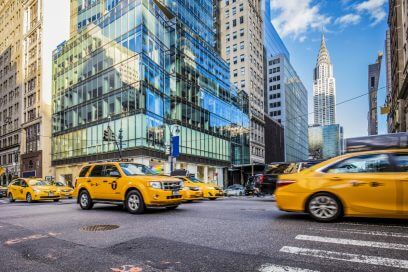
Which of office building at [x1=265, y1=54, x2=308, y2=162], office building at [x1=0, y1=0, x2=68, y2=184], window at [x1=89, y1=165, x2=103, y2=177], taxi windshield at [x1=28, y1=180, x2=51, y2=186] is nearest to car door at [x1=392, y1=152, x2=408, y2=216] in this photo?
window at [x1=89, y1=165, x2=103, y2=177]

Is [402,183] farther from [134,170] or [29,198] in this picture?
[29,198]

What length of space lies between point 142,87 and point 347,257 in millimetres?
34960

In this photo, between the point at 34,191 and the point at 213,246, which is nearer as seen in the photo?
the point at 213,246

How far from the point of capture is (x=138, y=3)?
3900 centimetres

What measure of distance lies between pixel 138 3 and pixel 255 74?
5056 centimetres

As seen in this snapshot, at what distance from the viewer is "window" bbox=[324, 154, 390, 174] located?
6.75m

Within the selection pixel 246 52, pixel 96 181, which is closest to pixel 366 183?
pixel 96 181

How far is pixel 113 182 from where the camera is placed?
10.6 m

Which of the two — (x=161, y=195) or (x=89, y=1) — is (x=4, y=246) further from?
(x=89, y=1)

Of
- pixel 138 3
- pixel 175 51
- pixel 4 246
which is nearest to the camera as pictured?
pixel 4 246

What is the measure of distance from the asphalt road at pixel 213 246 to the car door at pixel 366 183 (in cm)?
41

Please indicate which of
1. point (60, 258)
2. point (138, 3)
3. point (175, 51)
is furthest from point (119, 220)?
point (175, 51)

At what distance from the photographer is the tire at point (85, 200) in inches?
455

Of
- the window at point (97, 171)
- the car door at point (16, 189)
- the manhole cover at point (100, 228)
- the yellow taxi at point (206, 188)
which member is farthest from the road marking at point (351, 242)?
the car door at point (16, 189)
